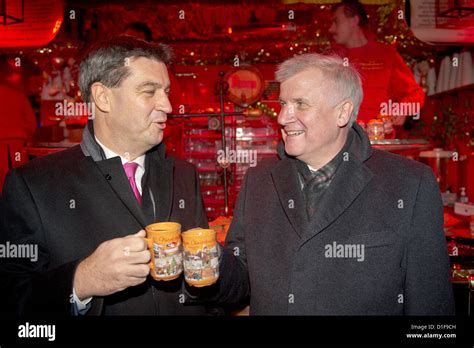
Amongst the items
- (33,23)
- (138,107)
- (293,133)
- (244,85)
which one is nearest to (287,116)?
(293,133)

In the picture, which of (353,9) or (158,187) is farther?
(353,9)

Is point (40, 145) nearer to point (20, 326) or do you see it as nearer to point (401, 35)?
point (20, 326)

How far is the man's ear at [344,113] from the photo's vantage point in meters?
2.39

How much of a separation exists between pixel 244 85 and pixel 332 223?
361 cm

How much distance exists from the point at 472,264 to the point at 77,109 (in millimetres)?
4511

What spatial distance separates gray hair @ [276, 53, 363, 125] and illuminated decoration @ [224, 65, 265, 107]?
2966 mm

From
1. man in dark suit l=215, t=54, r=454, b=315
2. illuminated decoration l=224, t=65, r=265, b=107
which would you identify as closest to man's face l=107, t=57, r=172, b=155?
man in dark suit l=215, t=54, r=454, b=315

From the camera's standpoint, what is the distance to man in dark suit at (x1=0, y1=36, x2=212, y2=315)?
6.18 feet

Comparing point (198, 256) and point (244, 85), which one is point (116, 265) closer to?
point (198, 256)

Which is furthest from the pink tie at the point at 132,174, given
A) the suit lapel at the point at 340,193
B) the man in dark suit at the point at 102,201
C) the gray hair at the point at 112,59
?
the suit lapel at the point at 340,193

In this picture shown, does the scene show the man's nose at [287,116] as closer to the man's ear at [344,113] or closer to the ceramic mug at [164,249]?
the man's ear at [344,113]

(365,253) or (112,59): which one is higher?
(112,59)

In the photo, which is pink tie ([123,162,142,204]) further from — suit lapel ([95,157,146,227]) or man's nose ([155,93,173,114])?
man's nose ([155,93,173,114])

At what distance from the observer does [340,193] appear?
7.23 feet
